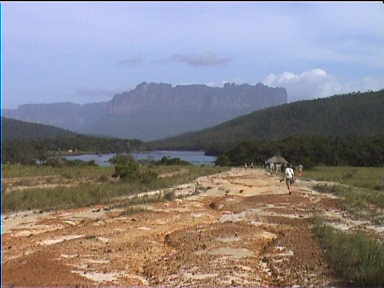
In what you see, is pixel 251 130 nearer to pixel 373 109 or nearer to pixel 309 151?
pixel 373 109

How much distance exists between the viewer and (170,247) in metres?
14.6

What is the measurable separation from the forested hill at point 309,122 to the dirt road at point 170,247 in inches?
3012

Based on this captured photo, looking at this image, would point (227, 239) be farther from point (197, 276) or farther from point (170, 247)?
point (197, 276)

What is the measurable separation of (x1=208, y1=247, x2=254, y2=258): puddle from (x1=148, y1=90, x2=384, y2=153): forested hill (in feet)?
272

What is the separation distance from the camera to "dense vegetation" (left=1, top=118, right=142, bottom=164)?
388ft

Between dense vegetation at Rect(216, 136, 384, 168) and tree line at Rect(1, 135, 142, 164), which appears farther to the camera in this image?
tree line at Rect(1, 135, 142, 164)

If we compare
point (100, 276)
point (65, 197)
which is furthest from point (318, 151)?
point (100, 276)

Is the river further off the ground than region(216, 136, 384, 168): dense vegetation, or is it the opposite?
region(216, 136, 384, 168): dense vegetation

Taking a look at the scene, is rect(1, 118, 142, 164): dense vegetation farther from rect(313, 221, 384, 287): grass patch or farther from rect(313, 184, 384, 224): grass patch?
rect(313, 221, 384, 287): grass patch

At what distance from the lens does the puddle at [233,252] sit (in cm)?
1312

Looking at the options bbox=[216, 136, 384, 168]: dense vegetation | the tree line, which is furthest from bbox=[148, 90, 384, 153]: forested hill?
the tree line

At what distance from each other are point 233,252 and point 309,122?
117085mm

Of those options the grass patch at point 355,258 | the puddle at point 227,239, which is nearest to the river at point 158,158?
the puddle at point 227,239

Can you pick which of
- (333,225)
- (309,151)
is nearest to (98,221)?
(333,225)
